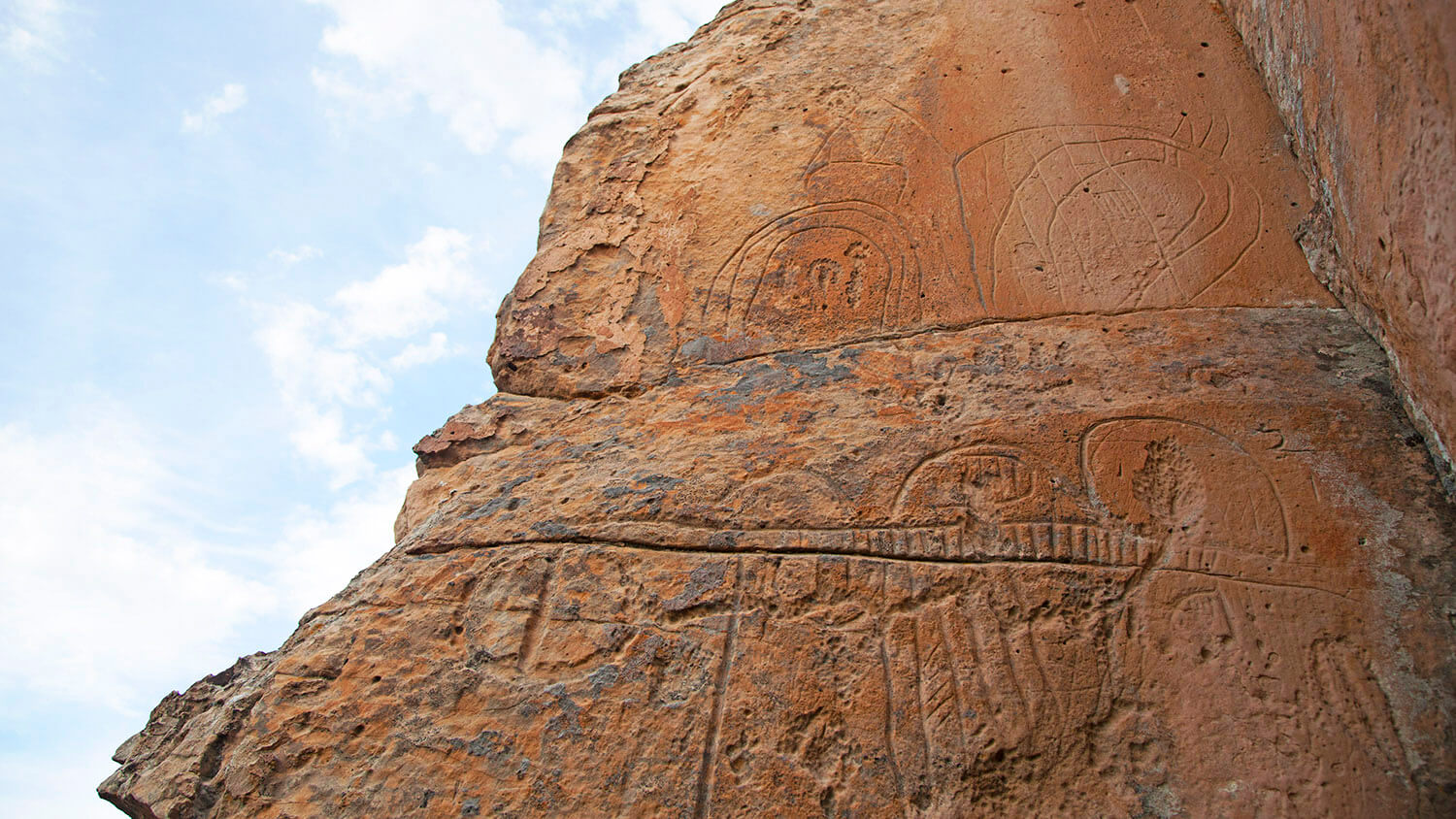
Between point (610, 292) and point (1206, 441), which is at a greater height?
point (610, 292)

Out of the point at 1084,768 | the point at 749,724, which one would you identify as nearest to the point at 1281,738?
the point at 1084,768

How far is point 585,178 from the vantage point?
167 inches

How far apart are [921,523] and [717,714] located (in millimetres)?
776

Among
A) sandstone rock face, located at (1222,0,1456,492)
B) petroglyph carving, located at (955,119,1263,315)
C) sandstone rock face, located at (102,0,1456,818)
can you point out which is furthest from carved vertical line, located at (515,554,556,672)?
sandstone rock face, located at (1222,0,1456,492)

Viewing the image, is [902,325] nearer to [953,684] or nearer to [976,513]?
[976,513]

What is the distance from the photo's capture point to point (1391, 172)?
2.29m

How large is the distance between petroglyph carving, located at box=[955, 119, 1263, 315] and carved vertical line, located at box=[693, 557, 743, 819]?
1.48m

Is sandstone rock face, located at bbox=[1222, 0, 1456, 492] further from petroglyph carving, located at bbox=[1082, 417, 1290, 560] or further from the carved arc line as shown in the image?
the carved arc line

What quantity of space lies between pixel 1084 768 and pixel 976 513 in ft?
2.34

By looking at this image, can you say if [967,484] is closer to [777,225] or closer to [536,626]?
[536,626]

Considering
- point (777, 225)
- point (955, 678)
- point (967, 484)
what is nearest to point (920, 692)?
point (955, 678)

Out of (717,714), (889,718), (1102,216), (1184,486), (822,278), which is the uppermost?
(822,278)

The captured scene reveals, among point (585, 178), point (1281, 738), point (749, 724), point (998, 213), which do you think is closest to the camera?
point (1281, 738)

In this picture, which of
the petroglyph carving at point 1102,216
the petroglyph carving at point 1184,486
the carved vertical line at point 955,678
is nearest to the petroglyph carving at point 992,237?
the petroglyph carving at point 1102,216
